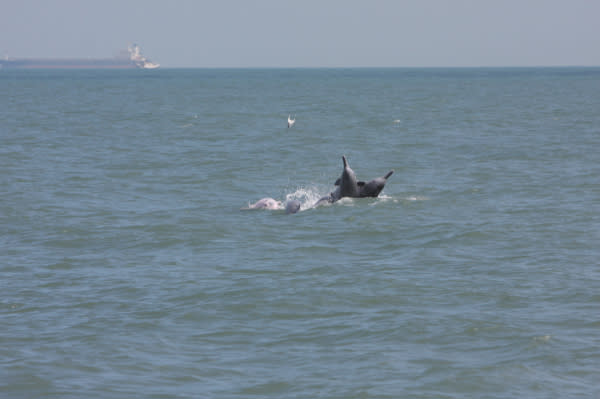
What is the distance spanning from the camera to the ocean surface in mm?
11273

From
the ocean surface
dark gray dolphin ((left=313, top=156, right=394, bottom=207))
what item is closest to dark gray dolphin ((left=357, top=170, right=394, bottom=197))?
dark gray dolphin ((left=313, top=156, right=394, bottom=207))

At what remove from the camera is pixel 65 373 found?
11.5m

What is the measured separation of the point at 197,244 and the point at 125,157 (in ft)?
63.0

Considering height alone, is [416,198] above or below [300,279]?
above

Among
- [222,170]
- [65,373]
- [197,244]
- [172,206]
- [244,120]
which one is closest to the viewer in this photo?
[65,373]

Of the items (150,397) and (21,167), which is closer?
(150,397)

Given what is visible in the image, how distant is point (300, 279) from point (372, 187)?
9067mm

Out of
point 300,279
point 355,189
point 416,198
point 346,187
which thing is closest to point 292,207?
point 346,187

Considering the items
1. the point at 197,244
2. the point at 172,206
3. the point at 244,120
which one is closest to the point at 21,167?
the point at 172,206

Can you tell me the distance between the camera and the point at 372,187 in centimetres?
2464

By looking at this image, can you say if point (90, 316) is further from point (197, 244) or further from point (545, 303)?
point (545, 303)

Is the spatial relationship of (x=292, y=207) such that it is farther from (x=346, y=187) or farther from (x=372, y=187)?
(x=372, y=187)

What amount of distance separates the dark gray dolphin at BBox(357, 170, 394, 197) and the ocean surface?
1.15 ft

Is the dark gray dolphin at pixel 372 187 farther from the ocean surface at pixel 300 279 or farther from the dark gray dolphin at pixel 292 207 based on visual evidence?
the dark gray dolphin at pixel 292 207
